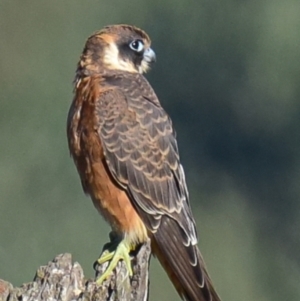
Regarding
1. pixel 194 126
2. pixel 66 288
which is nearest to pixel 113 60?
pixel 66 288

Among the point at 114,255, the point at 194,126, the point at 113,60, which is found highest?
the point at 194,126

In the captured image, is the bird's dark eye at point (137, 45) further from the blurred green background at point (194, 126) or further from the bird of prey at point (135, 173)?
the blurred green background at point (194, 126)

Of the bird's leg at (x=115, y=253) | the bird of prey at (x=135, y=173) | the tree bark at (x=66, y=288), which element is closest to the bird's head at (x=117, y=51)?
the bird of prey at (x=135, y=173)

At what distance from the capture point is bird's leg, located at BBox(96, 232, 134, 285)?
4.09 meters

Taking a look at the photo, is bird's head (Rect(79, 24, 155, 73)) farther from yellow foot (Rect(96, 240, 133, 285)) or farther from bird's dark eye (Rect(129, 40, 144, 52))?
yellow foot (Rect(96, 240, 133, 285))

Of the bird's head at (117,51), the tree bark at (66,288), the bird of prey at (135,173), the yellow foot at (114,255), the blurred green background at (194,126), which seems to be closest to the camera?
the tree bark at (66,288)

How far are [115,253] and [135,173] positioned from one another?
35cm

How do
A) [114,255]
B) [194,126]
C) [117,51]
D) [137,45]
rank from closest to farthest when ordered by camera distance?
[114,255] → [117,51] → [137,45] → [194,126]

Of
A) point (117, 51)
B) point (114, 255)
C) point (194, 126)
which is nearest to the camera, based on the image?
point (114, 255)

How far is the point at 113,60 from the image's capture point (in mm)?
4746

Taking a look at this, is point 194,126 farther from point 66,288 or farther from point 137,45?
point 66,288

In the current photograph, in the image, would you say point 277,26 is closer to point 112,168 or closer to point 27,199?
point 27,199

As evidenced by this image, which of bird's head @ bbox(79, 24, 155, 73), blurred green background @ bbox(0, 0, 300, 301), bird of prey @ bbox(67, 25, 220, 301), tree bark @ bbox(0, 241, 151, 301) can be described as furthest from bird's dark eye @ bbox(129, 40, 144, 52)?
blurred green background @ bbox(0, 0, 300, 301)

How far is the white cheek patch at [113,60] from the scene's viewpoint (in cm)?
470
